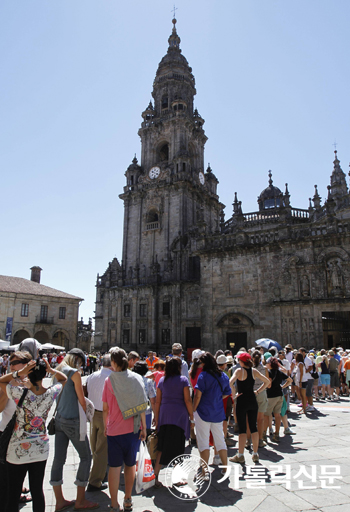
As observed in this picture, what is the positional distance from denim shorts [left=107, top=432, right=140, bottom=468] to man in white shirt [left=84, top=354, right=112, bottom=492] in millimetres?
1080

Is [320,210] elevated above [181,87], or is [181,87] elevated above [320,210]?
[181,87]

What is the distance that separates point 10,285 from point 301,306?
33975 millimetres

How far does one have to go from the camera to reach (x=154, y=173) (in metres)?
41.7

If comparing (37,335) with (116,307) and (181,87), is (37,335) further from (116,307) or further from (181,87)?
(181,87)

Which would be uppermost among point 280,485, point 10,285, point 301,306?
point 10,285

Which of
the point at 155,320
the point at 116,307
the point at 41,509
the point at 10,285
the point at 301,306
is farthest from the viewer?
the point at 10,285

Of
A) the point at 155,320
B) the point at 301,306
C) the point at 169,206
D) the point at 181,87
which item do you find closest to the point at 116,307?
the point at 155,320

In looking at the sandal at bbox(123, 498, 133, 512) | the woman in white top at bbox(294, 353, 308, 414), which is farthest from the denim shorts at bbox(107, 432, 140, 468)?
the woman in white top at bbox(294, 353, 308, 414)

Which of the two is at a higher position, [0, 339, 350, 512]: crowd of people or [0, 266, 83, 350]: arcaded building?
[0, 266, 83, 350]: arcaded building

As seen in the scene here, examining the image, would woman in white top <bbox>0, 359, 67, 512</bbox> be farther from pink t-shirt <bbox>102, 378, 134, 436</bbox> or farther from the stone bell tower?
the stone bell tower

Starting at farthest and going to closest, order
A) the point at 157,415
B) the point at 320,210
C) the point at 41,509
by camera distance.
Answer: the point at 320,210 → the point at 157,415 → the point at 41,509

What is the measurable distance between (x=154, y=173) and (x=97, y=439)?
37.9m

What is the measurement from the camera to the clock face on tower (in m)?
41.5

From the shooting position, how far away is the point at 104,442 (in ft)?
19.0
